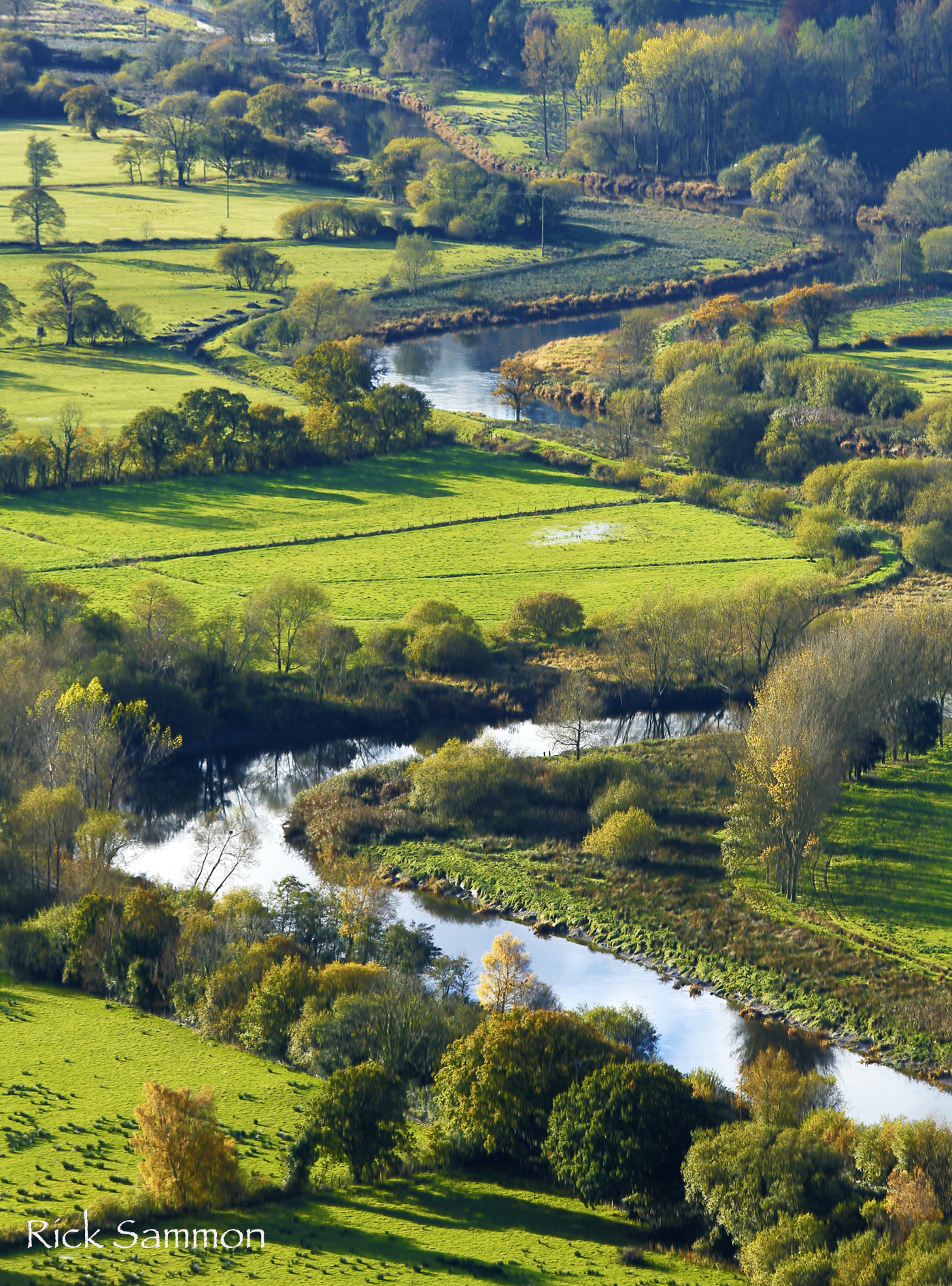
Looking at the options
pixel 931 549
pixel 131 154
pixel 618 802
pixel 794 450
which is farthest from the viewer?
pixel 131 154

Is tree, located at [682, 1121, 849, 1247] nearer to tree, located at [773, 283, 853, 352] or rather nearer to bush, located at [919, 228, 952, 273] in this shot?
tree, located at [773, 283, 853, 352]

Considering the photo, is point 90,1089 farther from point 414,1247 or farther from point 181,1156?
point 414,1247

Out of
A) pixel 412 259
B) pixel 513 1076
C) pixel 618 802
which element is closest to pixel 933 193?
pixel 412 259

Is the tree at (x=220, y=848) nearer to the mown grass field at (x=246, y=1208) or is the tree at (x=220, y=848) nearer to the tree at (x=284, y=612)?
the tree at (x=284, y=612)

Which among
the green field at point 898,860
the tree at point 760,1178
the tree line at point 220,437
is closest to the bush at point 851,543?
the green field at point 898,860

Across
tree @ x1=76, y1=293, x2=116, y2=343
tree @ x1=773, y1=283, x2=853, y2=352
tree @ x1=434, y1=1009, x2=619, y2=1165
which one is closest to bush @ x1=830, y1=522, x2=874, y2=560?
tree @ x1=773, y1=283, x2=853, y2=352

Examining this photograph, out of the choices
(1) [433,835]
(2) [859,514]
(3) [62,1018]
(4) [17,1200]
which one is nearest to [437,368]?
Answer: (2) [859,514]
